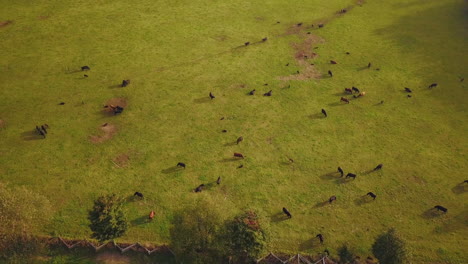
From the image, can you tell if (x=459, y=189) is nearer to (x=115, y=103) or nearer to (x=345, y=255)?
(x=345, y=255)

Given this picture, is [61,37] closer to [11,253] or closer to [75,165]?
[75,165]

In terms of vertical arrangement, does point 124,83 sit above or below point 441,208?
above

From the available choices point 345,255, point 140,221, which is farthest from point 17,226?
point 345,255

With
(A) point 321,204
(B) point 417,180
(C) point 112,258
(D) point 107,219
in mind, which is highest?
(D) point 107,219

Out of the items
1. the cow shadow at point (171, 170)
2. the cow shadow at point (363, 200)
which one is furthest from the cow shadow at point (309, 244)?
the cow shadow at point (171, 170)

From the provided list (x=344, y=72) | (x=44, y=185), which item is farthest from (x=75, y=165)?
(x=344, y=72)
